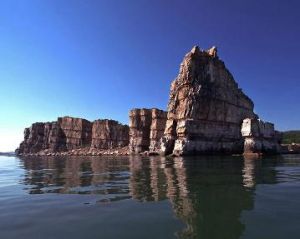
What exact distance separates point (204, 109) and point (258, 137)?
48.4 ft

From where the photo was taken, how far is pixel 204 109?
81.4m

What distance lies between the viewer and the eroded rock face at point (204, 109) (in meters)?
78.1

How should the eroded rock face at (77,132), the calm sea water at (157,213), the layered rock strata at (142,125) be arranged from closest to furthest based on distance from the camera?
the calm sea water at (157,213) → the layered rock strata at (142,125) → the eroded rock face at (77,132)

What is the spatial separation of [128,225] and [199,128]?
70948 mm

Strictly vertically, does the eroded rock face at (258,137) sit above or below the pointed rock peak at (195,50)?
below

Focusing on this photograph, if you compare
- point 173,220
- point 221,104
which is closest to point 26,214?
point 173,220

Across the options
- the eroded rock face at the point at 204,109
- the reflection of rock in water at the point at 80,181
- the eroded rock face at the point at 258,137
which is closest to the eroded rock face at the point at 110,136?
the eroded rock face at the point at 204,109

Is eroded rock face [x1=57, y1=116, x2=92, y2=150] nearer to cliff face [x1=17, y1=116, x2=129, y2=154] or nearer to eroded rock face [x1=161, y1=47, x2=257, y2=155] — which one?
cliff face [x1=17, y1=116, x2=129, y2=154]

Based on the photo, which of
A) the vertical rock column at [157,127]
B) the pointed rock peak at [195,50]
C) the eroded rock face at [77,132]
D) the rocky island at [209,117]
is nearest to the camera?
the rocky island at [209,117]

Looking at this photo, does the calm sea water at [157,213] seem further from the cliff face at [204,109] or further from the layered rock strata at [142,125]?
the layered rock strata at [142,125]

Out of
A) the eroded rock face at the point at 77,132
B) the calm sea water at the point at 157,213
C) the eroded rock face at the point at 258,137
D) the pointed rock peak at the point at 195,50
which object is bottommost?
the calm sea water at the point at 157,213

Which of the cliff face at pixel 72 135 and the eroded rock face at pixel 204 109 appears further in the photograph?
the cliff face at pixel 72 135

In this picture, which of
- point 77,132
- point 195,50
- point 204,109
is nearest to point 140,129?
point 204,109

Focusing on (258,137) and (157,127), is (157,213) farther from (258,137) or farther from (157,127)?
(157,127)
